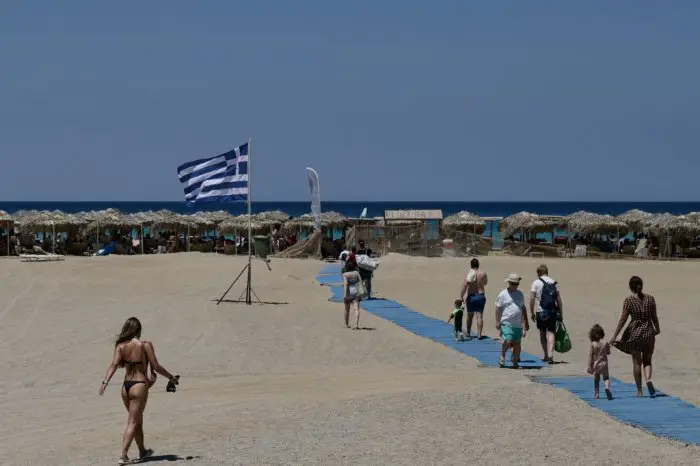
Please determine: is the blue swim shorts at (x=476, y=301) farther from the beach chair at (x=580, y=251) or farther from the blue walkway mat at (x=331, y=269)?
the beach chair at (x=580, y=251)

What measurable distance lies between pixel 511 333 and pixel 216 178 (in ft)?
29.3

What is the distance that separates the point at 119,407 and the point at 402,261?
2038cm

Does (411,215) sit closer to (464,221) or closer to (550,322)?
(464,221)

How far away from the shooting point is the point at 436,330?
620 inches

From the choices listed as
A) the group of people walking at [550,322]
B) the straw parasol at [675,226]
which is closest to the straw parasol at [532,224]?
Answer: the straw parasol at [675,226]

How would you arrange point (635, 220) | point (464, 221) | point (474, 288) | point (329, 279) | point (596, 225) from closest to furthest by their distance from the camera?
1. point (474, 288)
2. point (329, 279)
3. point (596, 225)
4. point (635, 220)
5. point (464, 221)

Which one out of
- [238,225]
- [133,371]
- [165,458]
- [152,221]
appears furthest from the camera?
[152,221]

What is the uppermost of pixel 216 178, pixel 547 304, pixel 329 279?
pixel 216 178

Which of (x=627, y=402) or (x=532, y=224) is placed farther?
(x=532, y=224)

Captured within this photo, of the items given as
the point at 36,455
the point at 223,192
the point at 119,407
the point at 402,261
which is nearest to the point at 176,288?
the point at 223,192

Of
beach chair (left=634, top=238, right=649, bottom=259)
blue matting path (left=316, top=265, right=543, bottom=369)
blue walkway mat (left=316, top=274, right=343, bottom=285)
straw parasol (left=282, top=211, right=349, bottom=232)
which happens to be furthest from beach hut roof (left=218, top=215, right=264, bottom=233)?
blue matting path (left=316, top=265, right=543, bottom=369)

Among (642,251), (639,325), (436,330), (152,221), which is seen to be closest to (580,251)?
(642,251)

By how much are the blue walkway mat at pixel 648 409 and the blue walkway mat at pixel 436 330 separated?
159 cm

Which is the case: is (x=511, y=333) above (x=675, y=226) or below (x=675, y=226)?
below
